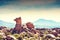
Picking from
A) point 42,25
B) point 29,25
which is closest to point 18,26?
point 29,25

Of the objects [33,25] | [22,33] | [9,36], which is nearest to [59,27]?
[33,25]

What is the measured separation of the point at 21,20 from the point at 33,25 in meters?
0.22

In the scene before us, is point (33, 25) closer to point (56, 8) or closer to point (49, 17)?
point (49, 17)

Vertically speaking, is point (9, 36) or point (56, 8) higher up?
point (56, 8)

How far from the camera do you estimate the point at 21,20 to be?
9.87ft

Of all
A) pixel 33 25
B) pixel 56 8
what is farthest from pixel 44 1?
pixel 33 25

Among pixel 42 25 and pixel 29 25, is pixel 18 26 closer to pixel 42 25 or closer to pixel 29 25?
pixel 29 25

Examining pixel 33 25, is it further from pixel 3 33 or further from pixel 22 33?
pixel 3 33

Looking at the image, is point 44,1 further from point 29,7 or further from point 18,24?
point 18,24

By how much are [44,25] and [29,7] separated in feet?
1.34

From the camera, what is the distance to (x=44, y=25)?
3033mm

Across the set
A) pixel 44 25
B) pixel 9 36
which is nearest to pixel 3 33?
pixel 9 36

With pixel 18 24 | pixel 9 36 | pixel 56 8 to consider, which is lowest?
pixel 9 36

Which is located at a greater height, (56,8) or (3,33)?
(56,8)
